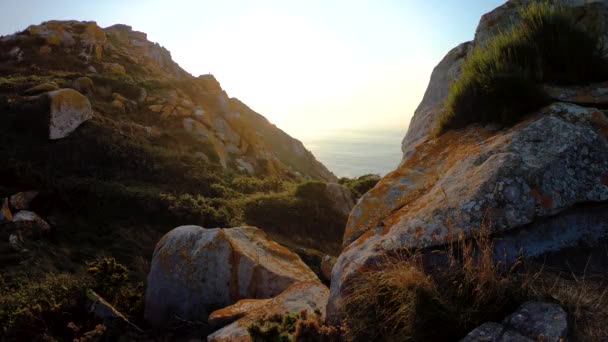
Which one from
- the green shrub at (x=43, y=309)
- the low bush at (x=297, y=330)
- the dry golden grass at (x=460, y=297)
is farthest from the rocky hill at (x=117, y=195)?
the dry golden grass at (x=460, y=297)

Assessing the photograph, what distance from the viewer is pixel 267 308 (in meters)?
5.38

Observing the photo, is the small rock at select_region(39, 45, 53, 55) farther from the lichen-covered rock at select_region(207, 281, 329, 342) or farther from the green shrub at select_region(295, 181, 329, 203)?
the lichen-covered rock at select_region(207, 281, 329, 342)

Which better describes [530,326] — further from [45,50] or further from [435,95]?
[45,50]

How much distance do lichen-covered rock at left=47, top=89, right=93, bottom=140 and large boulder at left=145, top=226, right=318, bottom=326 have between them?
603 inches

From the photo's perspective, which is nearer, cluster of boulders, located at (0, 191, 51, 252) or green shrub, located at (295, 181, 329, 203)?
cluster of boulders, located at (0, 191, 51, 252)

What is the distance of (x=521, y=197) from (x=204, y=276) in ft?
17.3

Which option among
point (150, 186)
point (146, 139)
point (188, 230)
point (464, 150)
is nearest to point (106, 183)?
point (150, 186)

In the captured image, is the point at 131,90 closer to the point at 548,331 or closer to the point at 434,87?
the point at 434,87

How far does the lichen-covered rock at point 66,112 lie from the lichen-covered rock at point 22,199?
7.05 meters

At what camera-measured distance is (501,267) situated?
372 cm

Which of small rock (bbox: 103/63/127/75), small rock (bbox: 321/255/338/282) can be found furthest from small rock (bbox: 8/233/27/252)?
small rock (bbox: 103/63/127/75)

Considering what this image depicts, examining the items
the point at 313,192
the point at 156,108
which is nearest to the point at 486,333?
the point at 313,192

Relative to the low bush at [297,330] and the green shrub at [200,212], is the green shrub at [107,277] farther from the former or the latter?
the green shrub at [200,212]

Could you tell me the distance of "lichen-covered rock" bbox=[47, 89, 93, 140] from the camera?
19031 mm
